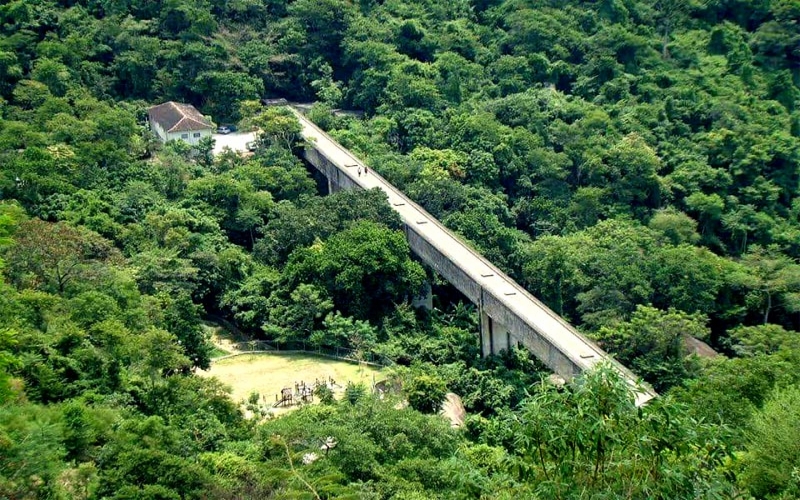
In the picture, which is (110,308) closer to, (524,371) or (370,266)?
(370,266)

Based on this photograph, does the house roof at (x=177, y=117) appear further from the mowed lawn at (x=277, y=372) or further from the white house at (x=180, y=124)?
the mowed lawn at (x=277, y=372)

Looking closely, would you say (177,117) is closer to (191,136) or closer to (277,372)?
(191,136)

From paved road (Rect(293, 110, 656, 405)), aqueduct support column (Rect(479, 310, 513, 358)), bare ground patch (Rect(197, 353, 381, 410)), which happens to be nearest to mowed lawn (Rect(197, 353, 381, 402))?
bare ground patch (Rect(197, 353, 381, 410))

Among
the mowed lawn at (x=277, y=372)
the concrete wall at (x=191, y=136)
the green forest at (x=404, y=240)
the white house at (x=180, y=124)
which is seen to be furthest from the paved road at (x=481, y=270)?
the mowed lawn at (x=277, y=372)

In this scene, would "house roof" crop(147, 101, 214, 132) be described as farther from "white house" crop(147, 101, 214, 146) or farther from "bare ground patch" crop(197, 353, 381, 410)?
"bare ground patch" crop(197, 353, 381, 410)

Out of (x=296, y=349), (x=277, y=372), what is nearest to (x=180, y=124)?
(x=296, y=349)

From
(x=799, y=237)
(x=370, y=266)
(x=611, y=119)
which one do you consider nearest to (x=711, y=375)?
(x=370, y=266)

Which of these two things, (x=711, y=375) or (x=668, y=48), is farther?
(x=668, y=48)
